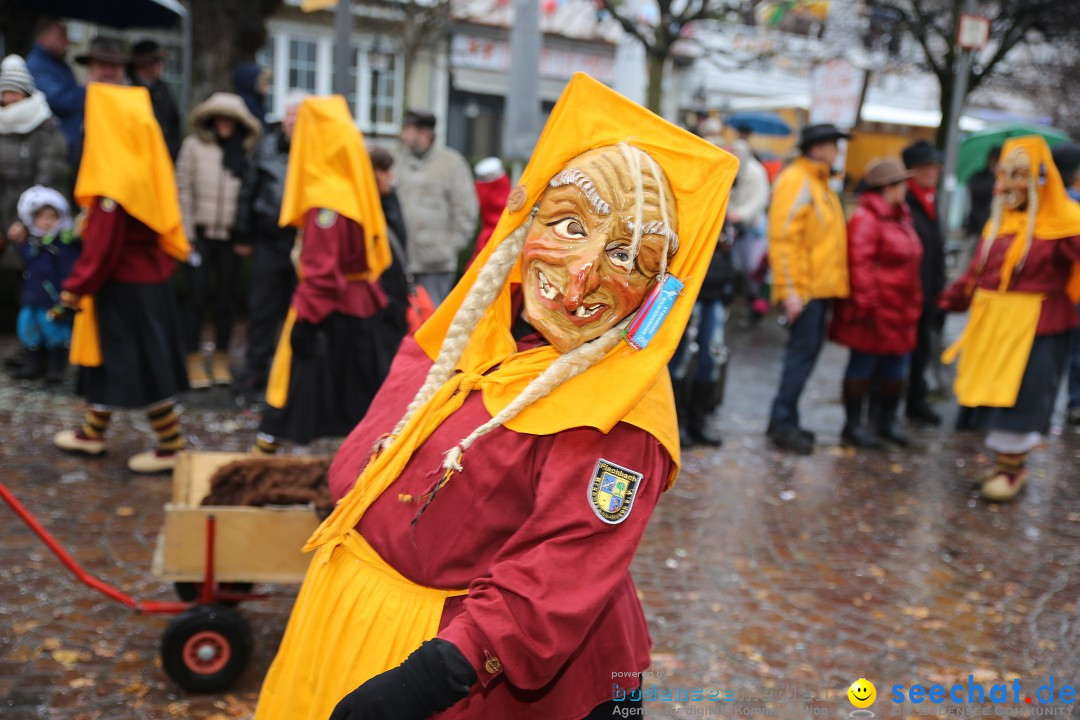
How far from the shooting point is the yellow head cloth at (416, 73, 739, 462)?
2.12 metres

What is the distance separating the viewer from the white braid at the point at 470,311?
2377 mm

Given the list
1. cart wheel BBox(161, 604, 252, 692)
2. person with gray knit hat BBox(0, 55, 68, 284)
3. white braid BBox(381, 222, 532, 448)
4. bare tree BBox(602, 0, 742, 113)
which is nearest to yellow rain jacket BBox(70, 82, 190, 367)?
person with gray knit hat BBox(0, 55, 68, 284)

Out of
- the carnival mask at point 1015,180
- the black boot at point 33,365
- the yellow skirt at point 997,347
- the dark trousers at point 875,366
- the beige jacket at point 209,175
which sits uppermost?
the carnival mask at point 1015,180

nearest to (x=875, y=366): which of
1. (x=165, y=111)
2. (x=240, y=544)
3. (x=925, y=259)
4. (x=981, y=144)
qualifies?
(x=925, y=259)

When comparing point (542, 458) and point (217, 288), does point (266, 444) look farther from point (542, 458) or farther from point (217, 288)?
point (542, 458)

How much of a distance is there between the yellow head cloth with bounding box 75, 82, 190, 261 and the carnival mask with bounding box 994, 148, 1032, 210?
503 centimetres

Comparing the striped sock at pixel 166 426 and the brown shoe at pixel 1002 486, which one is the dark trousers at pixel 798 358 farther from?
the striped sock at pixel 166 426

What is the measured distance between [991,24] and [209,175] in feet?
33.7

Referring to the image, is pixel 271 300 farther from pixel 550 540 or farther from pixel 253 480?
pixel 550 540

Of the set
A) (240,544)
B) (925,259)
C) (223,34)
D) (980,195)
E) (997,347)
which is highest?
(223,34)

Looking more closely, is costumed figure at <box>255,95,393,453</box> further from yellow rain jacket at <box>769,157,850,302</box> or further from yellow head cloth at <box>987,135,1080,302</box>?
yellow head cloth at <box>987,135,1080,302</box>

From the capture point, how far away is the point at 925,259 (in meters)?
8.61

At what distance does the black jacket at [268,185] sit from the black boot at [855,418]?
14.3ft

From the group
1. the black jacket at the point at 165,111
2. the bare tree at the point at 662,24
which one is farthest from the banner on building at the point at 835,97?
the black jacket at the point at 165,111
